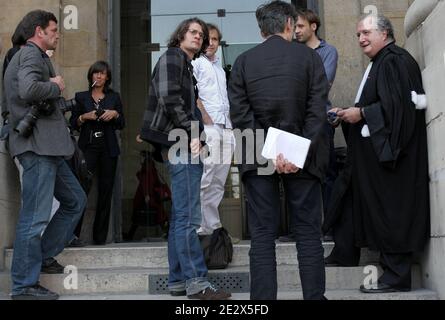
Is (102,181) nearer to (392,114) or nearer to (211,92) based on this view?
(211,92)

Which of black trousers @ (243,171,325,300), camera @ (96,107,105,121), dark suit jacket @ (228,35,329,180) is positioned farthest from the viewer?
camera @ (96,107,105,121)

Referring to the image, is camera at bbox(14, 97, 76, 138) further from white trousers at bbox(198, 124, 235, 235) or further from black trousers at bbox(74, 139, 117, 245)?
black trousers at bbox(74, 139, 117, 245)

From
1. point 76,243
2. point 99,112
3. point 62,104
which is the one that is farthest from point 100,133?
point 62,104

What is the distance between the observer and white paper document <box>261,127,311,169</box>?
3.72 m

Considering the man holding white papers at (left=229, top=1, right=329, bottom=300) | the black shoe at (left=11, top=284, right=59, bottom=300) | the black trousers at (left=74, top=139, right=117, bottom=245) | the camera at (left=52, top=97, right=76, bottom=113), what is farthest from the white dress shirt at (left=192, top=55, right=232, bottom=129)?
the black shoe at (left=11, top=284, right=59, bottom=300)

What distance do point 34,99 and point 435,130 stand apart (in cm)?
286

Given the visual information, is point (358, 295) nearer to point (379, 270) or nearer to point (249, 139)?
point (379, 270)

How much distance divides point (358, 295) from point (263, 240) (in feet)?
3.61

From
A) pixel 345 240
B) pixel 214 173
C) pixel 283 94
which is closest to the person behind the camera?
pixel 283 94

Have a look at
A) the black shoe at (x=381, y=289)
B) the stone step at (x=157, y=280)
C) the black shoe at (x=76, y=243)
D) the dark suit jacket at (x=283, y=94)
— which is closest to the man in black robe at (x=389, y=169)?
the black shoe at (x=381, y=289)

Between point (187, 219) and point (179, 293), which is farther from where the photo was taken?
point (179, 293)

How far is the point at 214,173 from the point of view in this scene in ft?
17.3

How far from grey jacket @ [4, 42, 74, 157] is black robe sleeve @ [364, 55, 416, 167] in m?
2.27

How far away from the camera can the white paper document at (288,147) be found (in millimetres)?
3719
